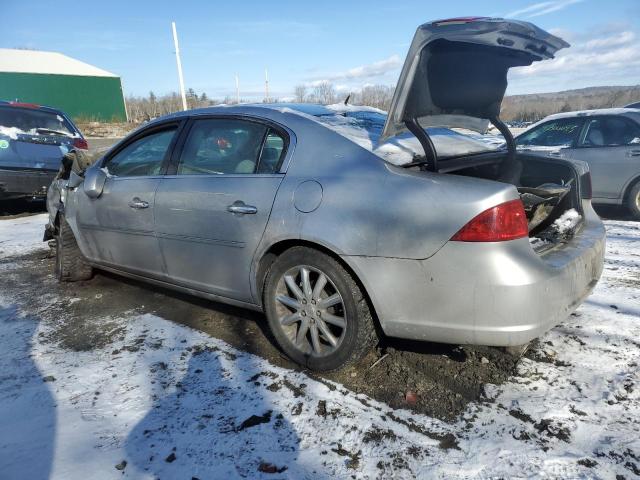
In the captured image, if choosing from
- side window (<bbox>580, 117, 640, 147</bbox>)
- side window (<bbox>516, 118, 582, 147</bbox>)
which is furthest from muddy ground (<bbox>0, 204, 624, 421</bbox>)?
side window (<bbox>516, 118, 582, 147</bbox>)

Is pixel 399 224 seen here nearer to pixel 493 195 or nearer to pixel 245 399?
pixel 493 195

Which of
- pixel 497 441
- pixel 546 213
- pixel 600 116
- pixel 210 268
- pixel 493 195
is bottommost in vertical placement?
pixel 497 441

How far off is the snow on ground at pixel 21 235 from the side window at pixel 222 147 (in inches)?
138

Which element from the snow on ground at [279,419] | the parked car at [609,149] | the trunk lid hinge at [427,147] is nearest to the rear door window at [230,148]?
the trunk lid hinge at [427,147]

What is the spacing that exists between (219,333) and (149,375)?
0.62 meters

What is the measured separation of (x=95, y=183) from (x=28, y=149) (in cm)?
453

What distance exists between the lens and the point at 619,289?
3604 millimetres

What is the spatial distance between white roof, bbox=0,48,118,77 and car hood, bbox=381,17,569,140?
48.4 metres

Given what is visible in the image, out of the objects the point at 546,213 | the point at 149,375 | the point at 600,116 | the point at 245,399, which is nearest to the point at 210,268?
the point at 149,375

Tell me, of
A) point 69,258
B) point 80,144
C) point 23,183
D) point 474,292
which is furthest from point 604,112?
point 23,183

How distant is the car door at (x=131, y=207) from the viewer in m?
3.27

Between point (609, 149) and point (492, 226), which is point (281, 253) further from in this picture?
point (609, 149)

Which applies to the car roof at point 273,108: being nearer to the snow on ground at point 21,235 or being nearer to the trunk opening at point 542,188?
the trunk opening at point 542,188

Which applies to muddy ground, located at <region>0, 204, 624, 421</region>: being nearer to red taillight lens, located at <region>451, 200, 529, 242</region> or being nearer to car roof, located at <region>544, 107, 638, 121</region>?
red taillight lens, located at <region>451, 200, 529, 242</region>
